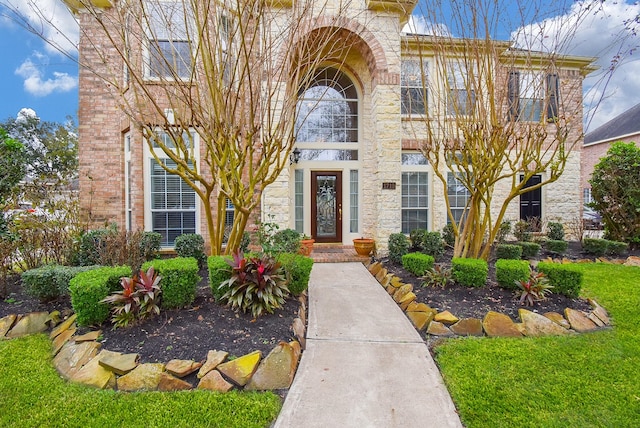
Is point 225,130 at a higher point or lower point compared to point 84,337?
higher

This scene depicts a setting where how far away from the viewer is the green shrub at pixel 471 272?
4.84 metres

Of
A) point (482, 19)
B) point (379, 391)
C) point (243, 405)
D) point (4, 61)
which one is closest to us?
point (243, 405)

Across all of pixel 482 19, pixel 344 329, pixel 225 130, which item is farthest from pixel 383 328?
pixel 482 19

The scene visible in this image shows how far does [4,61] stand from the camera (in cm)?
902

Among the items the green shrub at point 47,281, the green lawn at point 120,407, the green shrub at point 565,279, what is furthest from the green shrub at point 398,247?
the green shrub at point 47,281

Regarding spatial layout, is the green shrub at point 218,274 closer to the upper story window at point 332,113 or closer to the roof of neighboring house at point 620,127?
the upper story window at point 332,113

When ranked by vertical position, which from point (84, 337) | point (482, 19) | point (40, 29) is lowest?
point (84, 337)

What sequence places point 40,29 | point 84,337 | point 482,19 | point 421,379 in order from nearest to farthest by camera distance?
point 421,379 < point 84,337 < point 40,29 < point 482,19

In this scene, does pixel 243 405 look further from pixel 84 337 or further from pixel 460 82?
pixel 460 82

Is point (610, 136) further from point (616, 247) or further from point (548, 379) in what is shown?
point (548, 379)

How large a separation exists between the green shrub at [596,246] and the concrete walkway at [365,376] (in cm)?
703

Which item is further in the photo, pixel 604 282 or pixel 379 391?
pixel 604 282

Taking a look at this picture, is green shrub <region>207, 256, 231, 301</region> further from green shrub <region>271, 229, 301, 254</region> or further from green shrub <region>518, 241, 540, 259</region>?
green shrub <region>518, 241, 540, 259</region>

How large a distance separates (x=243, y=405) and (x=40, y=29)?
17.1 feet
